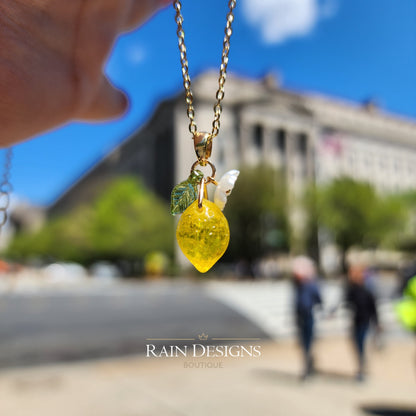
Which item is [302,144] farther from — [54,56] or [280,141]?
[54,56]

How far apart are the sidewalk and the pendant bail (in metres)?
3.43

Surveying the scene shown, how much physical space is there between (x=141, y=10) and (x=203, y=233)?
0.99 meters

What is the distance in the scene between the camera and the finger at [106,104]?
1633 millimetres

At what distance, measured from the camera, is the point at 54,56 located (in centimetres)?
136

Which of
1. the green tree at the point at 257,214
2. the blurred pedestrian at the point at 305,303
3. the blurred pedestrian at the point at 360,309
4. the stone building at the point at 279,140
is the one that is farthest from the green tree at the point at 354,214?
the blurred pedestrian at the point at 305,303

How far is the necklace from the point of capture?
126cm

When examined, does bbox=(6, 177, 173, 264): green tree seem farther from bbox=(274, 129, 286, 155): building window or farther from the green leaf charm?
the green leaf charm

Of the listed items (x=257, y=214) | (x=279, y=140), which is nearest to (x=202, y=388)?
(x=257, y=214)

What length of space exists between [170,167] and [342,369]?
114ft

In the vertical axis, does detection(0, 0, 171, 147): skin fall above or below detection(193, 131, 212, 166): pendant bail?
above

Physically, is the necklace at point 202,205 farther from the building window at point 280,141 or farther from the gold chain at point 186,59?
the building window at point 280,141

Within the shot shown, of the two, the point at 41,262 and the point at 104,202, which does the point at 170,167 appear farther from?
the point at 41,262

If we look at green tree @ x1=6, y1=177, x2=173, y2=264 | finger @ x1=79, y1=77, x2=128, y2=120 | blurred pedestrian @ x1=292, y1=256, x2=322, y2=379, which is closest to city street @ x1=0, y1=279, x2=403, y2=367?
blurred pedestrian @ x1=292, y1=256, x2=322, y2=379

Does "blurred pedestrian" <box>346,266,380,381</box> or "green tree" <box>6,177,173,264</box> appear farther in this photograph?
"green tree" <box>6,177,173,264</box>
